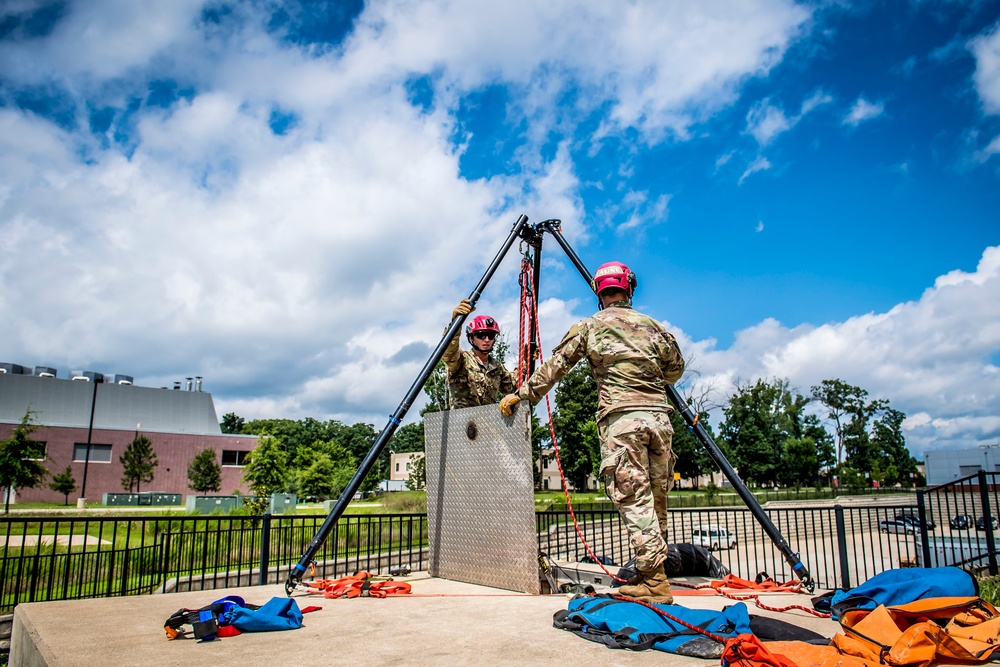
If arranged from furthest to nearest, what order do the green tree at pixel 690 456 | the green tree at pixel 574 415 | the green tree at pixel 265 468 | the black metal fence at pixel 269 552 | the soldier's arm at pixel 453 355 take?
the green tree at pixel 690 456, the green tree at pixel 574 415, the green tree at pixel 265 468, the black metal fence at pixel 269 552, the soldier's arm at pixel 453 355

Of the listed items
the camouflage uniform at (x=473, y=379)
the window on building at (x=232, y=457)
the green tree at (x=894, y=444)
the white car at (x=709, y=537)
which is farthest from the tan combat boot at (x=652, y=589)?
the green tree at (x=894, y=444)

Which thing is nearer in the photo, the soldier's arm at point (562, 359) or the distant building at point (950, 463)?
the soldier's arm at point (562, 359)

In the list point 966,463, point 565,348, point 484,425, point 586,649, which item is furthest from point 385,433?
point 966,463

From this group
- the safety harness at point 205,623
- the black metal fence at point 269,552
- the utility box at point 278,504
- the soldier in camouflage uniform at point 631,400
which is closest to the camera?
the safety harness at point 205,623

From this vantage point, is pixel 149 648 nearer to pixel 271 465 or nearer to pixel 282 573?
pixel 282 573

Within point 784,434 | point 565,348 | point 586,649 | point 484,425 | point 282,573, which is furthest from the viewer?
point 784,434

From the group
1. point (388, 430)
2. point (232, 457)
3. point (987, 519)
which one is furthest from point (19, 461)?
point (987, 519)

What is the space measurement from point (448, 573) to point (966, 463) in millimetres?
66085

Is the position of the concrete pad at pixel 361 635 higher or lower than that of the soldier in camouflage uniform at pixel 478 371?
lower

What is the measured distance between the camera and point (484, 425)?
595cm

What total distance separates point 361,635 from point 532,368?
3.85 meters

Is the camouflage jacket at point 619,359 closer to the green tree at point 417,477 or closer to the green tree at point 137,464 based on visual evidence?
the green tree at point 417,477

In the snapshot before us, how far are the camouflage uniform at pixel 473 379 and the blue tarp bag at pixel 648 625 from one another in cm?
346

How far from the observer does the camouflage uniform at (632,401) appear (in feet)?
14.9
